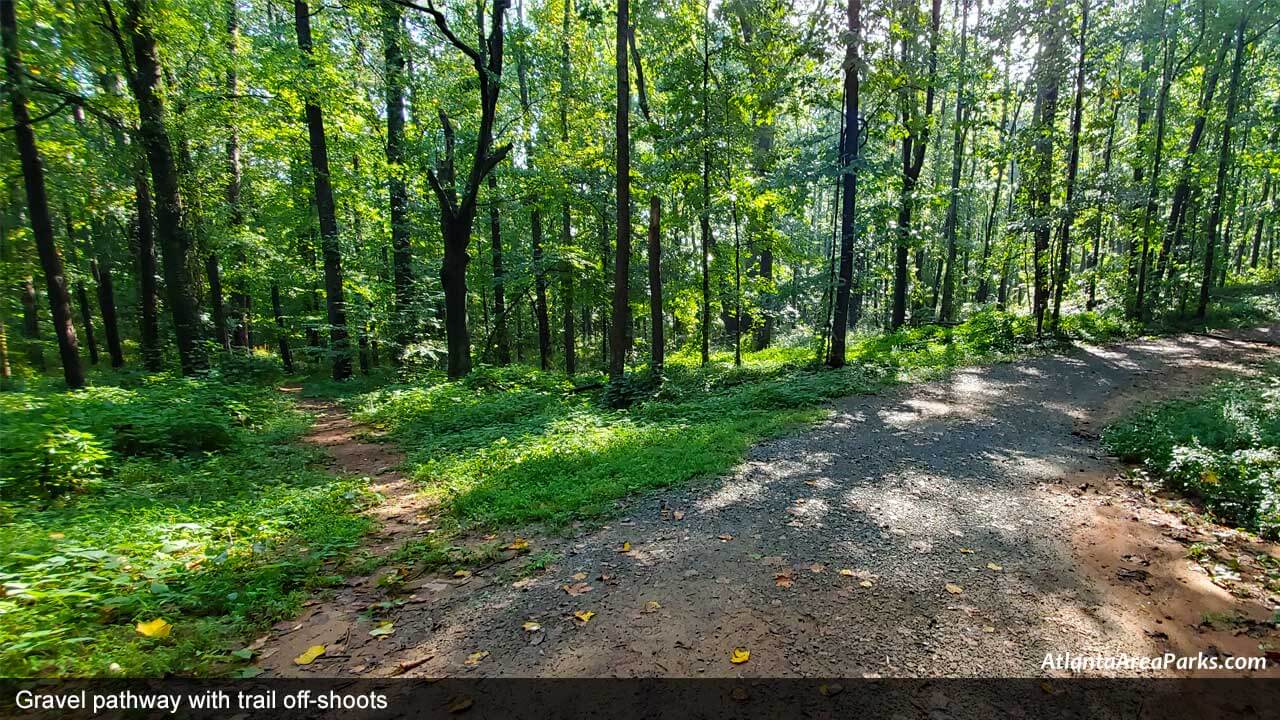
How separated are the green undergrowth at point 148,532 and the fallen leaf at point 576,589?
198 cm

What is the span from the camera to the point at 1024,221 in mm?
14398

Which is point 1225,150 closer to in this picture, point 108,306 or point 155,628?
point 155,628

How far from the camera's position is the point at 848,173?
1195 centimetres

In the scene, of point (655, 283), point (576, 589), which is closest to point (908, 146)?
point (655, 283)

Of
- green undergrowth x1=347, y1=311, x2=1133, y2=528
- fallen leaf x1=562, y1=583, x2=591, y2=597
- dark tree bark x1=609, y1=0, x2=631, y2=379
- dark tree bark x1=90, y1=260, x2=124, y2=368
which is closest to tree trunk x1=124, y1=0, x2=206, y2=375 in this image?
green undergrowth x1=347, y1=311, x2=1133, y2=528

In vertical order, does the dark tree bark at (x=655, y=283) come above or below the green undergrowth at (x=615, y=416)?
above

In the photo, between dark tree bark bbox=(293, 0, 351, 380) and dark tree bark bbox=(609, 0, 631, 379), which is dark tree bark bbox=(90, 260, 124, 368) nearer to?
dark tree bark bbox=(293, 0, 351, 380)

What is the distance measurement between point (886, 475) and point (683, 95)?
1147cm

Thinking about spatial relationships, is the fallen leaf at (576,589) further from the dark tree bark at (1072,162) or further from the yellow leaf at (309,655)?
the dark tree bark at (1072,162)

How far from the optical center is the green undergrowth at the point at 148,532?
2.90 metres

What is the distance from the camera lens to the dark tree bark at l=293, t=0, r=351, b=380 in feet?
46.7

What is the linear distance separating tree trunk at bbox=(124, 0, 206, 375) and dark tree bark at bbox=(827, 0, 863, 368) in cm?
1572
